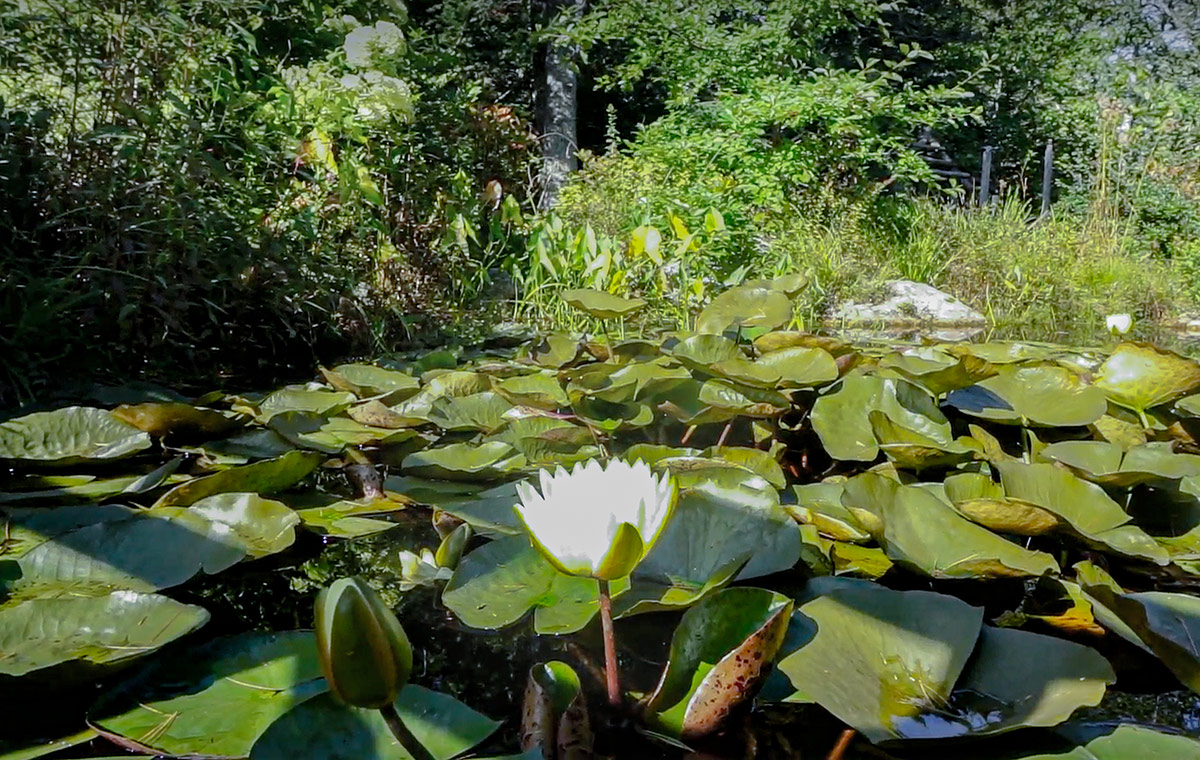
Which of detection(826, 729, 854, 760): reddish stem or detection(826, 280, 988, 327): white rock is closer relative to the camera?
detection(826, 729, 854, 760): reddish stem

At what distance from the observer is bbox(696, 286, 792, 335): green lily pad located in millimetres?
1783

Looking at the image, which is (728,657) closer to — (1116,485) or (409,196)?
(1116,485)

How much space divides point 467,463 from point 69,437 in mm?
657

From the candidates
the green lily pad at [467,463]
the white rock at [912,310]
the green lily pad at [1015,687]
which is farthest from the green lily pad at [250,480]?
the white rock at [912,310]

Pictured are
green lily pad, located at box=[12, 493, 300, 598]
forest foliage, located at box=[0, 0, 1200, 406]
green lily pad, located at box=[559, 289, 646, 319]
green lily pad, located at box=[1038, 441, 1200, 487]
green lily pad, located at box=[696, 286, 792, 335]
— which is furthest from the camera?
forest foliage, located at box=[0, 0, 1200, 406]

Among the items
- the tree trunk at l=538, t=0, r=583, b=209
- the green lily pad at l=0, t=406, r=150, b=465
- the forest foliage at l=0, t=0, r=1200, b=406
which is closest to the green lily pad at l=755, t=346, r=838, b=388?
the green lily pad at l=0, t=406, r=150, b=465

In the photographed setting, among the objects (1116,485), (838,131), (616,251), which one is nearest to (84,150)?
(616,251)

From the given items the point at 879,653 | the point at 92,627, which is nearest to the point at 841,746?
the point at 879,653

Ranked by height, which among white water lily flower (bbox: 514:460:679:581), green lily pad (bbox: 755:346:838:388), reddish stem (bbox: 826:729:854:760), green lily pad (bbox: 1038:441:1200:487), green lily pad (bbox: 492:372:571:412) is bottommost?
reddish stem (bbox: 826:729:854:760)

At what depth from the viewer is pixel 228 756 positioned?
60 cm

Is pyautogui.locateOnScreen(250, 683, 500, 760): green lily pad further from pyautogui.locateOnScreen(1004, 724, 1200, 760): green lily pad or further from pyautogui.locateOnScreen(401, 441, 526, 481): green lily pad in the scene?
pyautogui.locateOnScreen(401, 441, 526, 481): green lily pad

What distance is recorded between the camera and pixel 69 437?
1.31 meters

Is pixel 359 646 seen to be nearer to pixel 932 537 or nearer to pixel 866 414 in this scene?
pixel 932 537

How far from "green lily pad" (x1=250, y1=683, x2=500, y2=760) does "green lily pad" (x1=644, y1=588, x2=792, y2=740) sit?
149 mm
